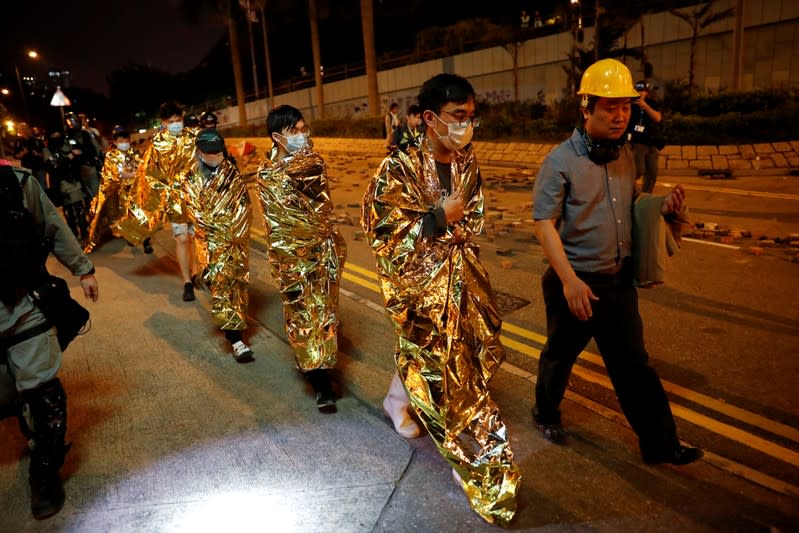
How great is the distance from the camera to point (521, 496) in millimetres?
2783

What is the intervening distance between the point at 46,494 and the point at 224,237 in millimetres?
2075

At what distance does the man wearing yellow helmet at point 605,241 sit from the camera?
275 centimetres

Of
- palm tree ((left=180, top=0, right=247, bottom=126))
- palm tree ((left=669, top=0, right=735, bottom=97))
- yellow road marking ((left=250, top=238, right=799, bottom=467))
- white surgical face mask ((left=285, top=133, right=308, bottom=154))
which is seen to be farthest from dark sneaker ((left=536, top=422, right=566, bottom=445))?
palm tree ((left=180, top=0, right=247, bottom=126))

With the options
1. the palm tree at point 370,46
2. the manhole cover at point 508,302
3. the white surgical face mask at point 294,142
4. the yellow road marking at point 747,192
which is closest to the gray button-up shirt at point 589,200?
the white surgical face mask at point 294,142

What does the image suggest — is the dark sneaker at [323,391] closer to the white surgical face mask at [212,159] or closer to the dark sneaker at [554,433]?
the dark sneaker at [554,433]

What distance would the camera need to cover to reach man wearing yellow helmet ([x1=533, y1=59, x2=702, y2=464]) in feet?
9.02

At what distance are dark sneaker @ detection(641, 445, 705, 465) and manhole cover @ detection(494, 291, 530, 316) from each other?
7.31ft

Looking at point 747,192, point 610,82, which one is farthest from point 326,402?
point 747,192

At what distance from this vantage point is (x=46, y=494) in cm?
293

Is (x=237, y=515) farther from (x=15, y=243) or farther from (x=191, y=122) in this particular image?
(x=191, y=122)

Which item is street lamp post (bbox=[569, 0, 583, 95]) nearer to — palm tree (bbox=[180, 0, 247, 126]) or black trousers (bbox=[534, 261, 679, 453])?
black trousers (bbox=[534, 261, 679, 453])

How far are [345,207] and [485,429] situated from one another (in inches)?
314

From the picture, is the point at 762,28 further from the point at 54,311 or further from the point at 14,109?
the point at 14,109

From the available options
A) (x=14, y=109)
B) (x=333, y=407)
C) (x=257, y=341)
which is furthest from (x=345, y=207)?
(x=14, y=109)
